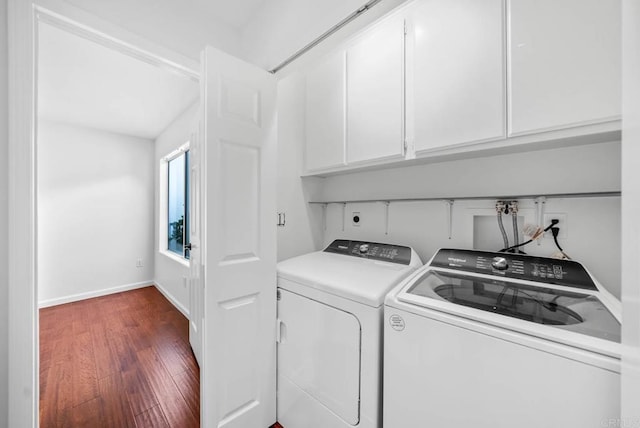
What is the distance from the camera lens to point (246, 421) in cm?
134

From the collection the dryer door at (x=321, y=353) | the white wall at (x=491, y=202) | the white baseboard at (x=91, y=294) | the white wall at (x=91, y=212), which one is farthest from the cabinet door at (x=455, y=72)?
the white baseboard at (x=91, y=294)

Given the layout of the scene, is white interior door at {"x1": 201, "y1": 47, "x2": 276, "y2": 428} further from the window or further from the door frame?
the window

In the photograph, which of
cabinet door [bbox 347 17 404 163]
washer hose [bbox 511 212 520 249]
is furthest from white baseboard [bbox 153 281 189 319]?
washer hose [bbox 511 212 520 249]

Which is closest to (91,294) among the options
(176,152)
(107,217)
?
(107,217)

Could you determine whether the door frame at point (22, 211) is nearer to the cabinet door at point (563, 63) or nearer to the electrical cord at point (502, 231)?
the cabinet door at point (563, 63)

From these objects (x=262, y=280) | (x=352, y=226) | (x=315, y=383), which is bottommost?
(x=315, y=383)

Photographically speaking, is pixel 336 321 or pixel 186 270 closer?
pixel 336 321

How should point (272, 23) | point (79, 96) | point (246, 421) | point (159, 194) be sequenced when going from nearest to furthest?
point (246, 421), point (272, 23), point (79, 96), point (159, 194)

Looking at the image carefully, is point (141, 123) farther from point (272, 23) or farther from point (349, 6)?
point (349, 6)

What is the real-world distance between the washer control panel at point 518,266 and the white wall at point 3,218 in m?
2.02

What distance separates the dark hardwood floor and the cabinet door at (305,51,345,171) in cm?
193

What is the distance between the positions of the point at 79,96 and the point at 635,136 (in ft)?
13.7

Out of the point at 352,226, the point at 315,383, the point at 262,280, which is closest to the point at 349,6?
the point at 352,226

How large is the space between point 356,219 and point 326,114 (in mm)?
812
